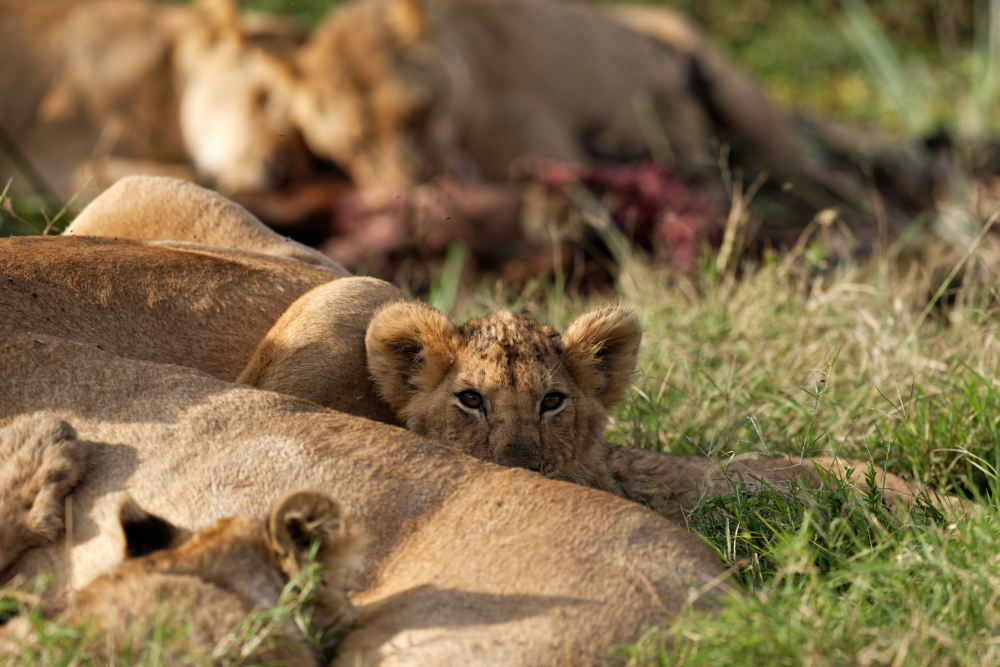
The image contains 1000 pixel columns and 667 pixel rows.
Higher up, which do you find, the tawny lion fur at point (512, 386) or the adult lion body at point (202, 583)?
the adult lion body at point (202, 583)

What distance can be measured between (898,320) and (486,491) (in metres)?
3.23

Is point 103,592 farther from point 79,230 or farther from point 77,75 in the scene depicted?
point 77,75

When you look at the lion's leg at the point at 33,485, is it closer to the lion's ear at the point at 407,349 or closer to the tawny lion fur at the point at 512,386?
the tawny lion fur at the point at 512,386

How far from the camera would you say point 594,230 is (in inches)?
369

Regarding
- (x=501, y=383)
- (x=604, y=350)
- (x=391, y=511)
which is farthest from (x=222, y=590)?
(x=604, y=350)

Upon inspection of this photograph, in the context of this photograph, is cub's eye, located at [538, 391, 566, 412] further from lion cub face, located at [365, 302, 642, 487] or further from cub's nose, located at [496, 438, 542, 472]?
cub's nose, located at [496, 438, 542, 472]

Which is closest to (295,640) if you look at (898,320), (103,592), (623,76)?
(103,592)

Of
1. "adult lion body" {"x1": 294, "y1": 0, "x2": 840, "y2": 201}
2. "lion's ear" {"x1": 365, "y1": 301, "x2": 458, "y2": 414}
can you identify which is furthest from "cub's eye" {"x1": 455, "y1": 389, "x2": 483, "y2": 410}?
"adult lion body" {"x1": 294, "y1": 0, "x2": 840, "y2": 201}

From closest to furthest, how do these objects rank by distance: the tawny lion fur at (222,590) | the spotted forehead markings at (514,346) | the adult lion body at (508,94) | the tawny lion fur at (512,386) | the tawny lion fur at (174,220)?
the tawny lion fur at (222,590), the tawny lion fur at (512,386), the spotted forehead markings at (514,346), the tawny lion fur at (174,220), the adult lion body at (508,94)

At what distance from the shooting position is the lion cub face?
12.1ft

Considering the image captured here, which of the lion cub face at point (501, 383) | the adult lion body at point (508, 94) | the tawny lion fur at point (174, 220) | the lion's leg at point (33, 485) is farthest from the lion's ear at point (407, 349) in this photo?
the adult lion body at point (508, 94)

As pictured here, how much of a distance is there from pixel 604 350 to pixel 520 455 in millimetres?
708

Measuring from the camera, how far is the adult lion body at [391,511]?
2.50 metres

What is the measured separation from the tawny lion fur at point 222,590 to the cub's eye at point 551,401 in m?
1.33
